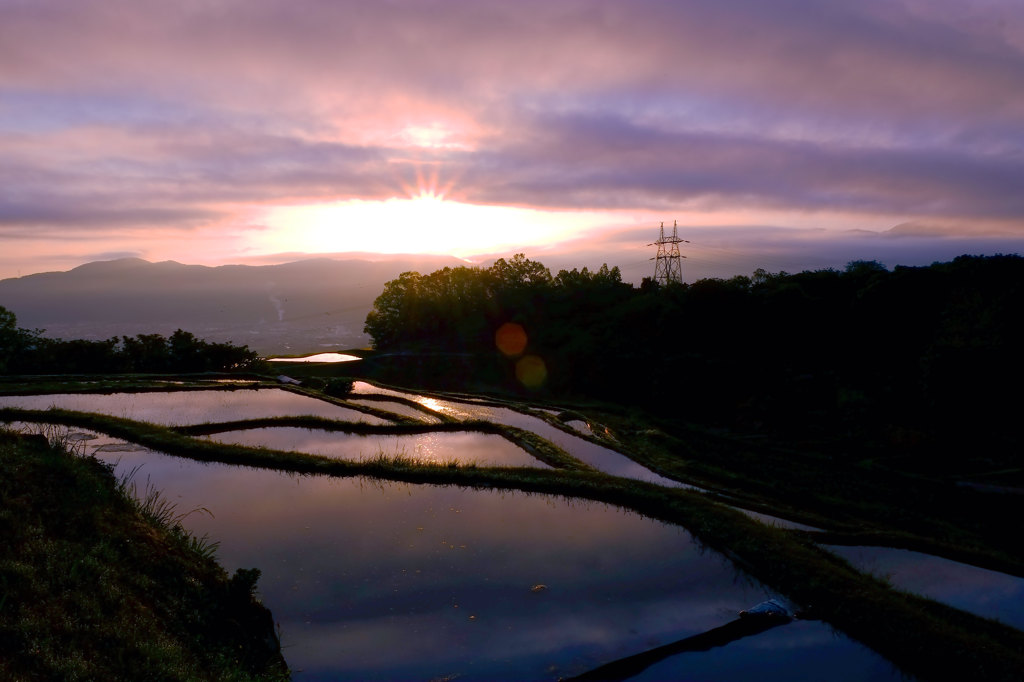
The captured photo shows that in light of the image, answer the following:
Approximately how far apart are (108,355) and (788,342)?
6671 centimetres

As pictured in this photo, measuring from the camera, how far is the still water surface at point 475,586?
27.8ft

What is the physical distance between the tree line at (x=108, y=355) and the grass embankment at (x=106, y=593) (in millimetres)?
35944

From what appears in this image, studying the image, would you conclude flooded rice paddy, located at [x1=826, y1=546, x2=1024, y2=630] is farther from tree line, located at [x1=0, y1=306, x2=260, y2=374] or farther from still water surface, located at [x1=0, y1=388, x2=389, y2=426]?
tree line, located at [x1=0, y1=306, x2=260, y2=374]

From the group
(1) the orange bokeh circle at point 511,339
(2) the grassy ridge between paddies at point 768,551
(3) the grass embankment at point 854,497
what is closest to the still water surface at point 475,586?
(2) the grassy ridge between paddies at point 768,551

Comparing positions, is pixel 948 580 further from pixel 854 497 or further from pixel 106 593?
pixel 106 593

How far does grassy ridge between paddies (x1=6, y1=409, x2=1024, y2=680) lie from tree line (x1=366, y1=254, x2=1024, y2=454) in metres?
37.3

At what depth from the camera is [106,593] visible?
7.58 meters

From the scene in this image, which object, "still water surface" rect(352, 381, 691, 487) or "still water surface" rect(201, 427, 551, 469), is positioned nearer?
"still water surface" rect(201, 427, 551, 469)

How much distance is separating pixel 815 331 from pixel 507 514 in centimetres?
6417

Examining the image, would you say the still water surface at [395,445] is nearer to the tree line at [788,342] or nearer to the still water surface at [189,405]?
the still water surface at [189,405]

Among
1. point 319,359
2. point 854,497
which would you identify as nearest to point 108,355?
point 319,359

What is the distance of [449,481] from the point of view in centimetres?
1683

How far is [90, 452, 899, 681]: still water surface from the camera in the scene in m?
8.46

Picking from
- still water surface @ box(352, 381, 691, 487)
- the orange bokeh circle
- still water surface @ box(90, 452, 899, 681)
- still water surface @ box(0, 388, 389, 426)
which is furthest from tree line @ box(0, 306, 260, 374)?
the orange bokeh circle
